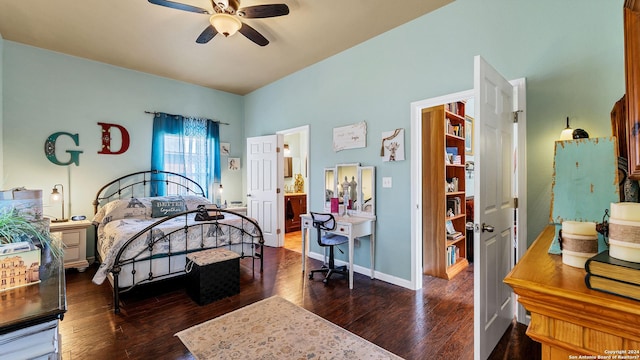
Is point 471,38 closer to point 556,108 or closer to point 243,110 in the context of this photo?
point 556,108

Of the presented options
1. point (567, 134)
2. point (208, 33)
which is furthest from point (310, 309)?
point (208, 33)

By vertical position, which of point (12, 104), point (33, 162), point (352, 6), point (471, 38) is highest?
point (352, 6)

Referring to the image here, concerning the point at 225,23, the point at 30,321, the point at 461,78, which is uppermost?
the point at 225,23

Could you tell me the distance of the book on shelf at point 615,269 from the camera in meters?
0.68

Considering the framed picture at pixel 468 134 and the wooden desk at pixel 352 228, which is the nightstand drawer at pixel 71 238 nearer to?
the wooden desk at pixel 352 228

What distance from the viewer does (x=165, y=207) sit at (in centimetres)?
403

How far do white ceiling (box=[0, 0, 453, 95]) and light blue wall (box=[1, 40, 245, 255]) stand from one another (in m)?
0.24

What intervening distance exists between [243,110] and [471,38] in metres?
4.44

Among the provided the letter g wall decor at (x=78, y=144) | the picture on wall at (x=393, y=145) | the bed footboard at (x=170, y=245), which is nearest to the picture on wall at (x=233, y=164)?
the letter g wall decor at (x=78, y=144)

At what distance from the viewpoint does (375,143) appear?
3.44m

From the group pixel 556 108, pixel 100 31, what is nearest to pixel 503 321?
pixel 556 108

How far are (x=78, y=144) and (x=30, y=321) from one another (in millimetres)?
4346

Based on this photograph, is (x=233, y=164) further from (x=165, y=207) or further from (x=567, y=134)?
(x=567, y=134)

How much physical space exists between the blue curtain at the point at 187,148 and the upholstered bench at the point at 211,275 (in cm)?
237
